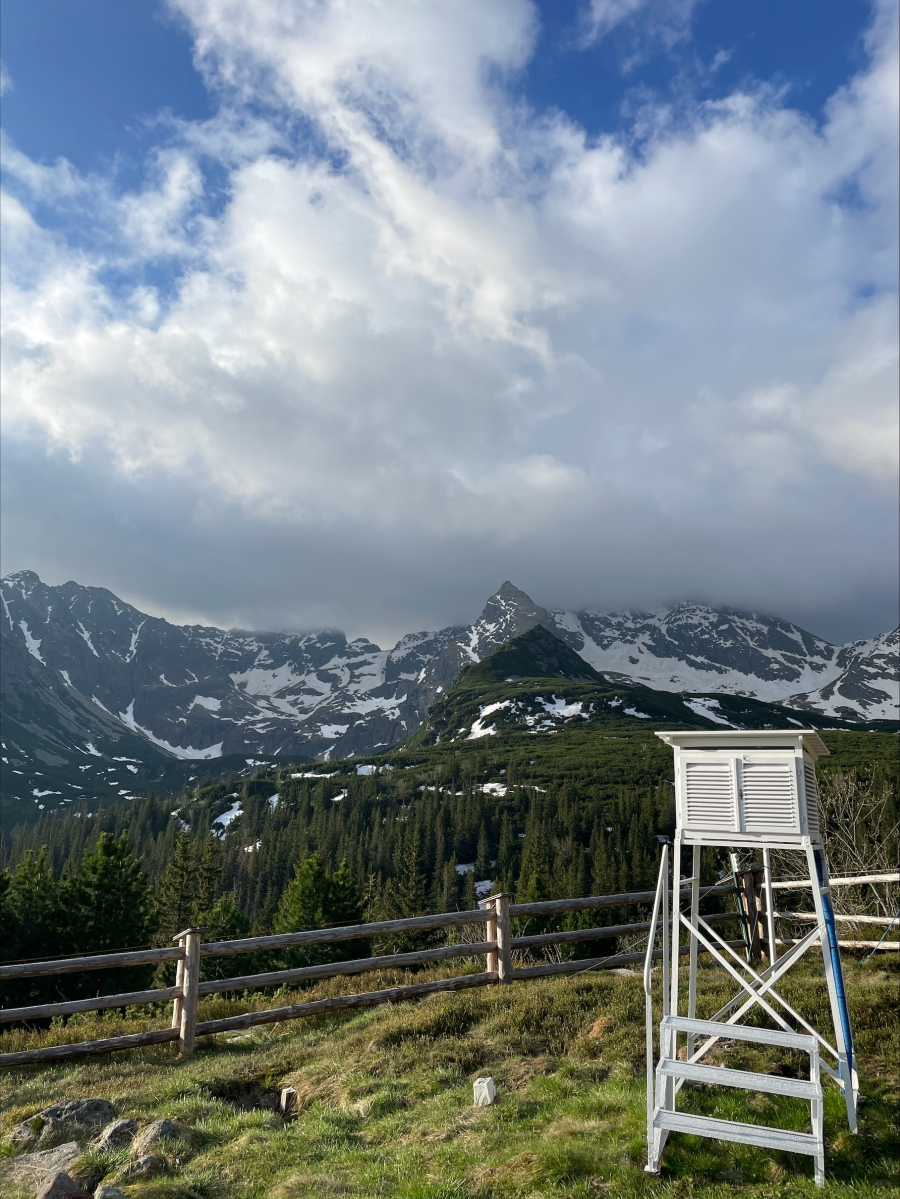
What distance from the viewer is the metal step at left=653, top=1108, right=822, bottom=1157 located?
6.48 m

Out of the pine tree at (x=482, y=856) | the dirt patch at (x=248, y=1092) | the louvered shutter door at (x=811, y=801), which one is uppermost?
the louvered shutter door at (x=811, y=801)

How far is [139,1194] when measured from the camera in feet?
21.7

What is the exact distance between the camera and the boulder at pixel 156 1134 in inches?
302

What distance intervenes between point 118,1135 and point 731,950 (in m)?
7.30

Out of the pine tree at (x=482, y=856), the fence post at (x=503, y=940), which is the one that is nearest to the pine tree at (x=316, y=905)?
the fence post at (x=503, y=940)

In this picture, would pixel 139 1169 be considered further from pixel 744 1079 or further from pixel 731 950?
pixel 731 950

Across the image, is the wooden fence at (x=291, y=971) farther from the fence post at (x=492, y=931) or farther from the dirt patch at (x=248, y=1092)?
the dirt patch at (x=248, y=1092)

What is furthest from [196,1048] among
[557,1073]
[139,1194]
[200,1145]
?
[557,1073]

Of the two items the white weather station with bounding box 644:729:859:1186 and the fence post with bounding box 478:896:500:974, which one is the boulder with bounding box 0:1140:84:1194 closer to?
the white weather station with bounding box 644:729:859:1186

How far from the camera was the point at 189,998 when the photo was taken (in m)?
11.4

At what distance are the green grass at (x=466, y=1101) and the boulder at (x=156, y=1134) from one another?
0.23m

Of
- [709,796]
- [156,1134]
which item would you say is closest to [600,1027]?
[709,796]

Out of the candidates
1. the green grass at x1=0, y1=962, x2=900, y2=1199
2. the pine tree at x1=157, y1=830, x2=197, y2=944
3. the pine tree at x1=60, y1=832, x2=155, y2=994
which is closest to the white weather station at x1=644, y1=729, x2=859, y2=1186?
the green grass at x1=0, y1=962, x2=900, y2=1199

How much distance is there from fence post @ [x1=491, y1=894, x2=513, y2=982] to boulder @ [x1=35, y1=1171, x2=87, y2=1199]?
7.78 m
